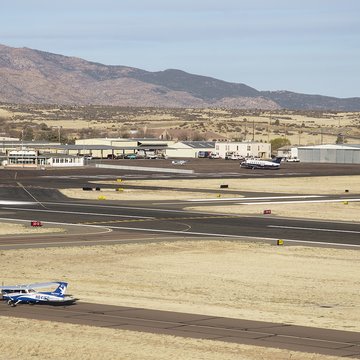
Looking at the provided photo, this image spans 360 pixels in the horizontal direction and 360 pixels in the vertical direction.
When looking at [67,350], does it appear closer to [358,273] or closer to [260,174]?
[358,273]

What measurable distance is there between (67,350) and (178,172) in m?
148

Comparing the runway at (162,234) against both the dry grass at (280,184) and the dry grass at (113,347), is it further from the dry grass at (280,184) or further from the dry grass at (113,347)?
the dry grass at (280,184)

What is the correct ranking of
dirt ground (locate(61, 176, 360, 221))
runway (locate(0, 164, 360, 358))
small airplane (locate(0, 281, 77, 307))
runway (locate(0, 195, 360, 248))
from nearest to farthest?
runway (locate(0, 164, 360, 358)) → small airplane (locate(0, 281, 77, 307)) → runway (locate(0, 195, 360, 248)) → dirt ground (locate(61, 176, 360, 221))

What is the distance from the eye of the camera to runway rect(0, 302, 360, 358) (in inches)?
1513

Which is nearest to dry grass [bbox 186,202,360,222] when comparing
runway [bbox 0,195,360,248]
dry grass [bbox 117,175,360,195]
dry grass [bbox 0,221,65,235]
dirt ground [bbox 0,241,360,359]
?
runway [bbox 0,195,360,248]

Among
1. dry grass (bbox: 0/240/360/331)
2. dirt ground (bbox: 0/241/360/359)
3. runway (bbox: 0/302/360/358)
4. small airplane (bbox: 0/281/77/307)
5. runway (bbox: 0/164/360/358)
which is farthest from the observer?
dry grass (bbox: 0/240/360/331)

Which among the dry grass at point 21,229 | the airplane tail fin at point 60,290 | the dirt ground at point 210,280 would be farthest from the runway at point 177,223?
the airplane tail fin at point 60,290

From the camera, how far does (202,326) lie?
41.7 m

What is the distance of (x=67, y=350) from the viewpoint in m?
36.7

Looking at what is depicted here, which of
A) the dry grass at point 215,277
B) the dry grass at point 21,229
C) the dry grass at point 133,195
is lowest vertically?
the dry grass at point 133,195

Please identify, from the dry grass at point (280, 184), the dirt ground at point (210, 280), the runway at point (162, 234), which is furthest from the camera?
the dry grass at point (280, 184)

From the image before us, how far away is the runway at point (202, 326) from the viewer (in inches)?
1513

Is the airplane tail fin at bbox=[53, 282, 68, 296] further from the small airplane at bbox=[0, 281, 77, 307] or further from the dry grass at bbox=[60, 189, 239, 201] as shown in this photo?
the dry grass at bbox=[60, 189, 239, 201]

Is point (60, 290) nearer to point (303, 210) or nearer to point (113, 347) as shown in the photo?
point (113, 347)
